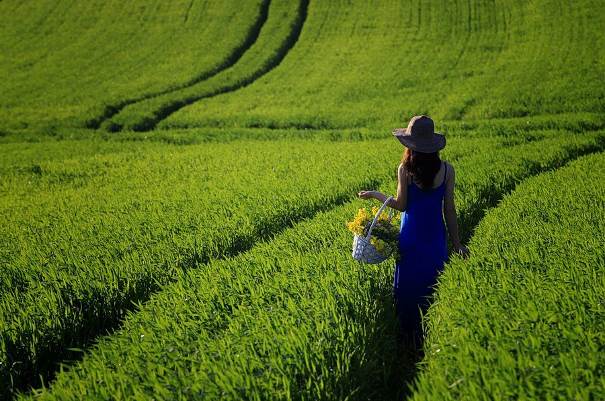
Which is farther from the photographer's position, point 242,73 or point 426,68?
point 242,73

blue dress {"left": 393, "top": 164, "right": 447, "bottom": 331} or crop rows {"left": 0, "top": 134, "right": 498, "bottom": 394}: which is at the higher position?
blue dress {"left": 393, "top": 164, "right": 447, "bottom": 331}

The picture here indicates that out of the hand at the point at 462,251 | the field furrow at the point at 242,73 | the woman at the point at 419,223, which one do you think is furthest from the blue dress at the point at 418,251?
the field furrow at the point at 242,73

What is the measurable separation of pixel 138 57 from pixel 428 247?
30.9 meters

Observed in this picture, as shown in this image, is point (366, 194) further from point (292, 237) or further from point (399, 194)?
point (292, 237)

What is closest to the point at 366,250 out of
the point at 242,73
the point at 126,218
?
the point at 126,218

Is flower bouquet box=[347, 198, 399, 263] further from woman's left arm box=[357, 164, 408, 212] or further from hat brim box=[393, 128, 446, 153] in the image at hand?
hat brim box=[393, 128, 446, 153]

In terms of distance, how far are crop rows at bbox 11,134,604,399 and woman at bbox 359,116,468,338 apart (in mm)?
250

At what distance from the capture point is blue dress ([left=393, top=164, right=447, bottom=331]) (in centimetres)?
532

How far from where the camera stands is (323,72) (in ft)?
94.7

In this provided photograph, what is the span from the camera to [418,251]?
538 cm

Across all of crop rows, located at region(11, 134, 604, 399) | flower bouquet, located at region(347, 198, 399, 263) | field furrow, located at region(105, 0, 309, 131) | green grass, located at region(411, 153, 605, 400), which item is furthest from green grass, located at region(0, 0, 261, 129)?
green grass, located at region(411, 153, 605, 400)

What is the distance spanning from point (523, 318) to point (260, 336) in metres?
1.72

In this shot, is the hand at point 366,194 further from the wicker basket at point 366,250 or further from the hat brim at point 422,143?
the hat brim at point 422,143

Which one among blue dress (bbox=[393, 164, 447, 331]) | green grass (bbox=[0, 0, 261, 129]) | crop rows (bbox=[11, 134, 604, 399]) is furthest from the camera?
green grass (bbox=[0, 0, 261, 129])
